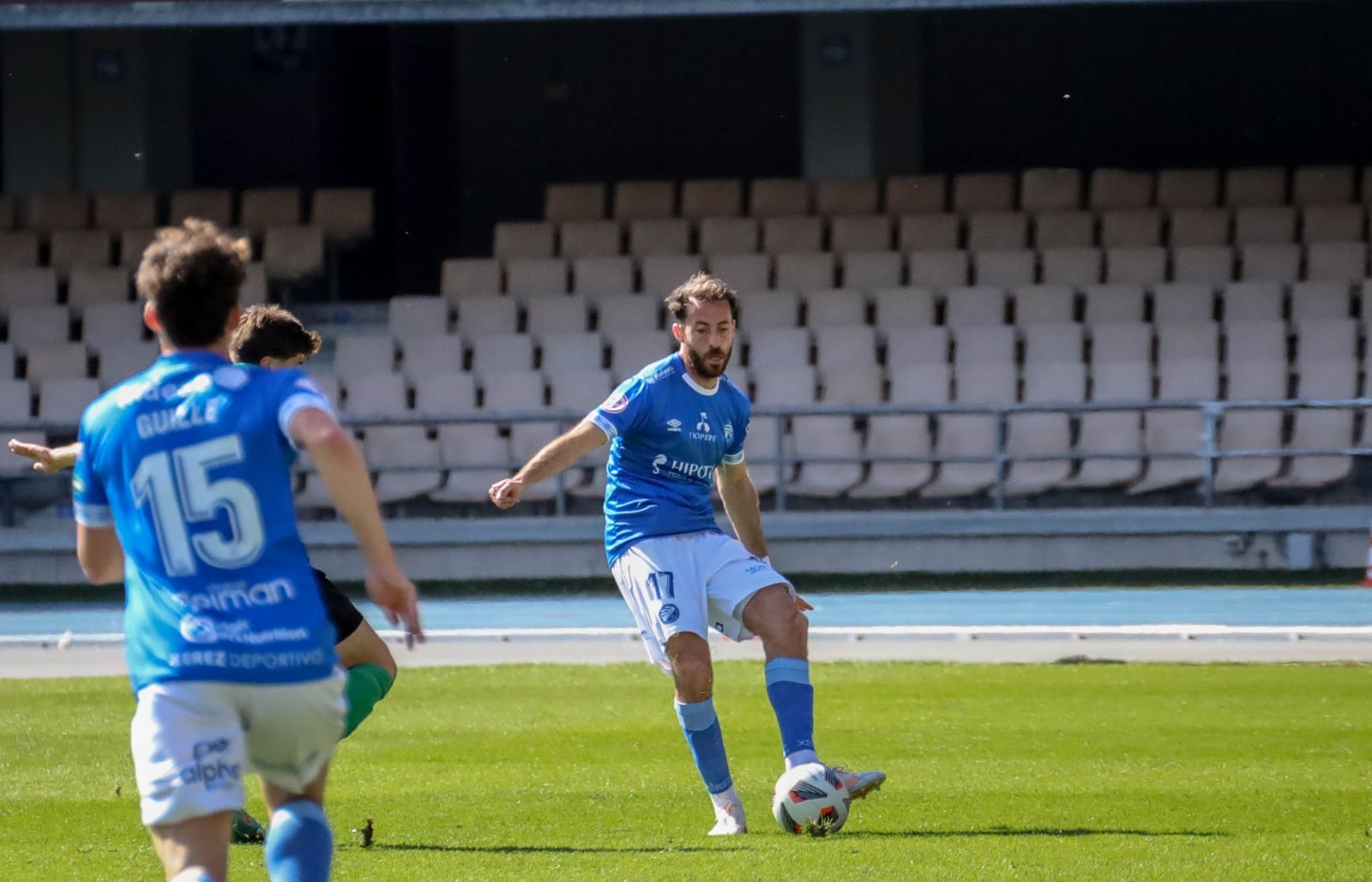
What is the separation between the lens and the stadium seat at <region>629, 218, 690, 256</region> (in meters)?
18.0

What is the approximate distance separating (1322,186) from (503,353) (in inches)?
326

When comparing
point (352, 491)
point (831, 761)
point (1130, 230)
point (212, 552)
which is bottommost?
point (831, 761)

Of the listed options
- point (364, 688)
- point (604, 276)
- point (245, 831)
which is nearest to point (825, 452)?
point (604, 276)

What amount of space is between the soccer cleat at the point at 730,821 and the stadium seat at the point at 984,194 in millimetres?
12813

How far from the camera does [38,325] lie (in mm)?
17312

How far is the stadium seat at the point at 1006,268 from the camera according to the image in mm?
16984

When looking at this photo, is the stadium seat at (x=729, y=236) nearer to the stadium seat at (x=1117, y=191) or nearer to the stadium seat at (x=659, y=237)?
the stadium seat at (x=659, y=237)

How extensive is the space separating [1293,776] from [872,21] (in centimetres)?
1330

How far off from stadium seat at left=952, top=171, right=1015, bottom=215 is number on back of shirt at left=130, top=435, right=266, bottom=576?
50.2 feet

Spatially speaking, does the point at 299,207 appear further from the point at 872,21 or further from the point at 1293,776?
the point at 1293,776

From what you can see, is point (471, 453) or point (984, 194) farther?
point (984, 194)

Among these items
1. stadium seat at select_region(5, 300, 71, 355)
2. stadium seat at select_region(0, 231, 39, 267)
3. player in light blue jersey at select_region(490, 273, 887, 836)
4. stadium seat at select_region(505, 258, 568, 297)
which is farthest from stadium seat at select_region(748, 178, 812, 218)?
player in light blue jersey at select_region(490, 273, 887, 836)

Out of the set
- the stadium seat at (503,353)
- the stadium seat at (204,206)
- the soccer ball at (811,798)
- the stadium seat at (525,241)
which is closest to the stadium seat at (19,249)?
the stadium seat at (204,206)

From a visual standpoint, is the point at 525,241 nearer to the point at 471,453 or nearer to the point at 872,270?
the point at 471,453
